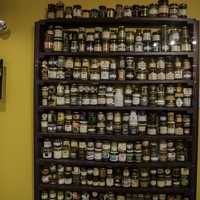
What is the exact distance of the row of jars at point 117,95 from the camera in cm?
221

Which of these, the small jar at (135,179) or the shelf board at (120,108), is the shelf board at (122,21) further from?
the small jar at (135,179)

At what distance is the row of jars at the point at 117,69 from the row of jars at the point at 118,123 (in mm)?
248

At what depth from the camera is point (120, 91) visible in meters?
2.24

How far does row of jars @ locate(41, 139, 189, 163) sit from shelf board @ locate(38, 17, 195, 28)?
0.80 metres

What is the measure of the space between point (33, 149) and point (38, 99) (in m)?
0.39

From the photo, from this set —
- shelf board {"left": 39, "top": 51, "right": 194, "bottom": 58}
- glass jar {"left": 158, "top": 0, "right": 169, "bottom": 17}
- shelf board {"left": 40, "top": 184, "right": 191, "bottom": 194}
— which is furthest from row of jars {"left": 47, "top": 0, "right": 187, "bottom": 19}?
shelf board {"left": 40, "top": 184, "right": 191, "bottom": 194}

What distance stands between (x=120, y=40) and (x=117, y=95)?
37 centimetres

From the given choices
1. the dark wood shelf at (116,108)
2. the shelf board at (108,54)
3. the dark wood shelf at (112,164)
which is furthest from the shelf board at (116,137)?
the shelf board at (108,54)

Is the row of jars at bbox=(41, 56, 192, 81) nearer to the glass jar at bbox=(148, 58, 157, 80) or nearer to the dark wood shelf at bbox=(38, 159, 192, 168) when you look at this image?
the glass jar at bbox=(148, 58, 157, 80)

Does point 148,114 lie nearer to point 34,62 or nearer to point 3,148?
point 34,62

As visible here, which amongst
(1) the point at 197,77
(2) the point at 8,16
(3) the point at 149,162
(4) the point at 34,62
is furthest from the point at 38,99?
(1) the point at 197,77

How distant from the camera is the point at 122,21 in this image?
221cm

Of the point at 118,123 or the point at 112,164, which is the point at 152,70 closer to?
the point at 118,123

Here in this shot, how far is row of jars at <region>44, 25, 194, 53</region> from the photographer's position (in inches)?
86.8
